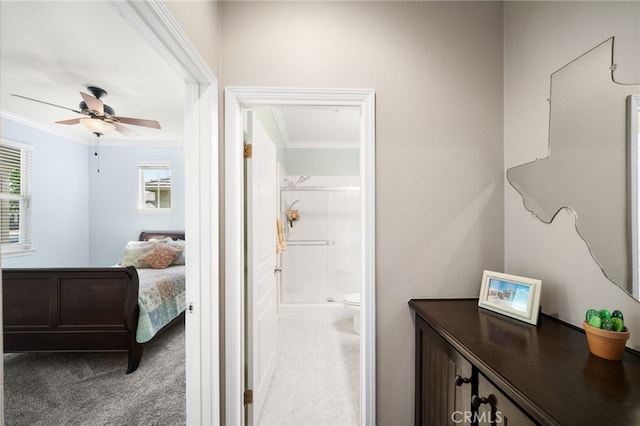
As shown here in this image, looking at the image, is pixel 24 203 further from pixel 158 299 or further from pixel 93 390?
pixel 93 390

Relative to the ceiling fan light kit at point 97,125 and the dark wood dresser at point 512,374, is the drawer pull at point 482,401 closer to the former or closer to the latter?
the dark wood dresser at point 512,374

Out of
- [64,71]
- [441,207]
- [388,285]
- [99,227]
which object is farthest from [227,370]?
[99,227]

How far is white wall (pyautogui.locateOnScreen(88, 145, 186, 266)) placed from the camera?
4.53m

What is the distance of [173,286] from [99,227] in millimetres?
2537

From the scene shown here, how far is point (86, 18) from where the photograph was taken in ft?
6.02

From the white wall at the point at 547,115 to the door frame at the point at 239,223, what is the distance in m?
0.76

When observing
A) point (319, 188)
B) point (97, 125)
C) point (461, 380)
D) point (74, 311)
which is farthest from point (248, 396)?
point (97, 125)

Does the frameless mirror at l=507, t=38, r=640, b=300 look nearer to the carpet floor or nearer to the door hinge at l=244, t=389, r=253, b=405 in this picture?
the door hinge at l=244, t=389, r=253, b=405

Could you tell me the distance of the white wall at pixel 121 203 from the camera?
14.9ft

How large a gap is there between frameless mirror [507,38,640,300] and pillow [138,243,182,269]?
392cm

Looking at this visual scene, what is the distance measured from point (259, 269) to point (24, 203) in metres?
3.59

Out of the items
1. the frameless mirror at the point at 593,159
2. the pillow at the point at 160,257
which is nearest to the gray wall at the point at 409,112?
the frameless mirror at the point at 593,159

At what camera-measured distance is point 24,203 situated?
11.3 feet

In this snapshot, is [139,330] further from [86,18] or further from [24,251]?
[86,18]
